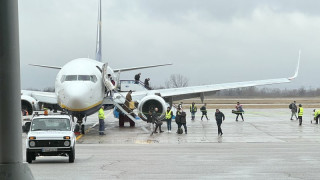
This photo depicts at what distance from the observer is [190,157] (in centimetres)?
1848

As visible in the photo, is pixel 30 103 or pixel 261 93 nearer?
pixel 30 103

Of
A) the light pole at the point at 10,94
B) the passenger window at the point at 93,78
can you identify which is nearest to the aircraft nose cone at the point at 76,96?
the passenger window at the point at 93,78

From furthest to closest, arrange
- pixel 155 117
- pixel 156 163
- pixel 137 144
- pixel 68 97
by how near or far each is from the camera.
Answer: pixel 155 117 → pixel 68 97 → pixel 137 144 → pixel 156 163

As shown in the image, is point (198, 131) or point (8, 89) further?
point (198, 131)

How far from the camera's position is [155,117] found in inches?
1235

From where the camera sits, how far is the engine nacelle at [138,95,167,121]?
33.6 meters

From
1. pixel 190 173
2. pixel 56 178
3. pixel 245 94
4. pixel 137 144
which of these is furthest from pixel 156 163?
pixel 245 94

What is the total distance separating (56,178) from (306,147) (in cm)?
1283

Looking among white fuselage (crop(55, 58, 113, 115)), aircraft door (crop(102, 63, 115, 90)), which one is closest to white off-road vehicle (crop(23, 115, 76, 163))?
white fuselage (crop(55, 58, 113, 115))

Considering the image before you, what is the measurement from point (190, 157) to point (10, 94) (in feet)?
45.1

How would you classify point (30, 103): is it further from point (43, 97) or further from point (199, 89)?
point (199, 89)

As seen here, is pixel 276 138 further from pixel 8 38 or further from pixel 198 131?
pixel 8 38

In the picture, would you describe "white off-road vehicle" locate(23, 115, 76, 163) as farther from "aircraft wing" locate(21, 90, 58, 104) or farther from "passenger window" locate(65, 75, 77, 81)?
"aircraft wing" locate(21, 90, 58, 104)

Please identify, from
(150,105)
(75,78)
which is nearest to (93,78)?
(75,78)
